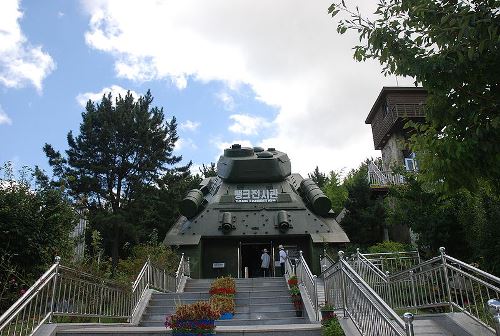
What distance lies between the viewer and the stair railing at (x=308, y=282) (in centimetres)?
943

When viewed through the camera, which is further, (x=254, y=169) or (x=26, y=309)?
(x=254, y=169)

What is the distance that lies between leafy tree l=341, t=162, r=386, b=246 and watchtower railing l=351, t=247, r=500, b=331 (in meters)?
12.7

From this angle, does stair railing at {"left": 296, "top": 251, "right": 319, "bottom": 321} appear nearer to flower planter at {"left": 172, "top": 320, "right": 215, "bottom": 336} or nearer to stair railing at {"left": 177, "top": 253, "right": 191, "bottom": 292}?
flower planter at {"left": 172, "top": 320, "right": 215, "bottom": 336}

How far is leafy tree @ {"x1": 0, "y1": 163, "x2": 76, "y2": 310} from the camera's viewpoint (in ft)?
28.7

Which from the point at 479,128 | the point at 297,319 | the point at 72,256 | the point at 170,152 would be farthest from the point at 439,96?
the point at 170,152

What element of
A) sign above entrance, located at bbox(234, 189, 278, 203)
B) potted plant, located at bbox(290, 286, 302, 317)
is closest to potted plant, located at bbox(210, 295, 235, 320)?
potted plant, located at bbox(290, 286, 302, 317)

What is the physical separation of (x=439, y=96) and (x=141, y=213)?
58.2 feet

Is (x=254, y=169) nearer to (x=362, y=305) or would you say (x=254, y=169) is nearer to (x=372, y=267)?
(x=372, y=267)

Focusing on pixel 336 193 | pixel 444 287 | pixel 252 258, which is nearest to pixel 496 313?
pixel 444 287

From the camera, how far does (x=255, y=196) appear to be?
1930cm

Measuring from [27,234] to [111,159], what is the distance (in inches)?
511

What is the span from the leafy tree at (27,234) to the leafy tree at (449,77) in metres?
7.50

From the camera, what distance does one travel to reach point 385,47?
617 centimetres

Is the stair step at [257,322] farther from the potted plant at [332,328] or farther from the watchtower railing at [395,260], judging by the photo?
the watchtower railing at [395,260]
